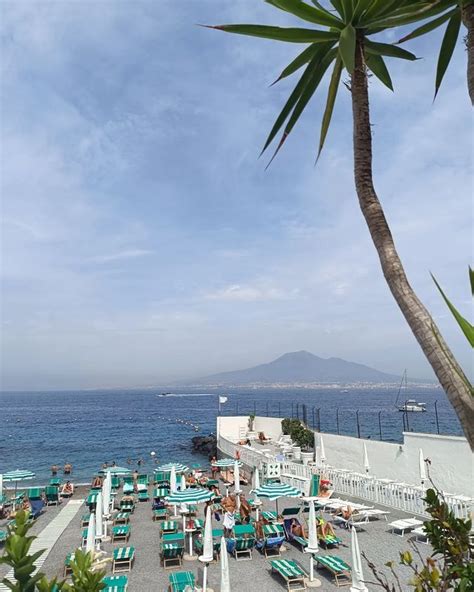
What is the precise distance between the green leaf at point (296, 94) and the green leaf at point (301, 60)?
0.17ft

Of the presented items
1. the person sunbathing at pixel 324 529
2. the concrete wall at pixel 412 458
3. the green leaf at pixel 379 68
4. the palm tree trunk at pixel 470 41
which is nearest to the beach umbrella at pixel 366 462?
the concrete wall at pixel 412 458

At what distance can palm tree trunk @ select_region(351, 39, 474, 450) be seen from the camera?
3117mm

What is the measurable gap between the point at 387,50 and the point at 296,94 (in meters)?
1.33

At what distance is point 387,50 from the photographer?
508cm

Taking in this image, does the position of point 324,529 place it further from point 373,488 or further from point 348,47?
point 348,47

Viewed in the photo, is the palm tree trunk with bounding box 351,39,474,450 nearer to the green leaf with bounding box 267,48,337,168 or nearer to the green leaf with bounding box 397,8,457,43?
the green leaf with bounding box 267,48,337,168

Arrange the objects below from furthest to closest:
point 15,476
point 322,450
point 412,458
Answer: point 322,450
point 15,476
point 412,458

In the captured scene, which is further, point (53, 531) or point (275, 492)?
point (53, 531)

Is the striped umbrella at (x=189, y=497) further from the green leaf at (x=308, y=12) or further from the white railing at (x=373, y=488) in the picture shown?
the green leaf at (x=308, y=12)

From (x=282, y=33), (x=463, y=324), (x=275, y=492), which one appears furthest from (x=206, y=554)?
(x=282, y=33)

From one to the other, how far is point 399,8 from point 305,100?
1171 millimetres

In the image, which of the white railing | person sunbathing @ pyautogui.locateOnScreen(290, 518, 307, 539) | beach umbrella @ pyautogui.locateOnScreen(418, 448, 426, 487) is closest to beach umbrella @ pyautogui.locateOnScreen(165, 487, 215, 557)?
person sunbathing @ pyautogui.locateOnScreen(290, 518, 307, 539)

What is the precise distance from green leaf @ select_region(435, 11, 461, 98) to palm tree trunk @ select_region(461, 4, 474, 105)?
1.62 ft

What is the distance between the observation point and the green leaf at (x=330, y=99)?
4828 mm
